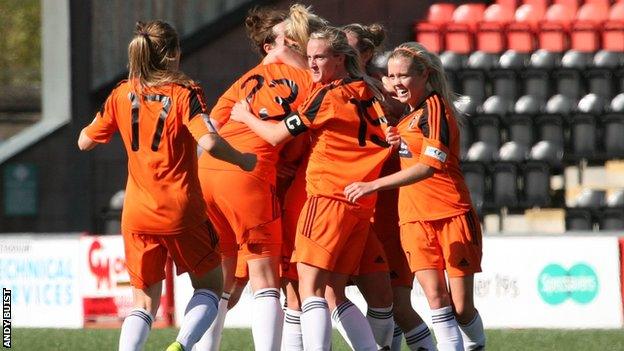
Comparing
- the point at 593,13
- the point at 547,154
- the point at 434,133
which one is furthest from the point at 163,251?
the point at 593,13

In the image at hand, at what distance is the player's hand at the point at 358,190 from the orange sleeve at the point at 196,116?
0.66 meters

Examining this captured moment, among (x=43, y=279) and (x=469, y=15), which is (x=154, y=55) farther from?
(x=469, y=15)

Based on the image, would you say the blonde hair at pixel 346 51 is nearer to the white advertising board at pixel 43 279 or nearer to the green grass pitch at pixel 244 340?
the green grass pitch at pixel 244 340

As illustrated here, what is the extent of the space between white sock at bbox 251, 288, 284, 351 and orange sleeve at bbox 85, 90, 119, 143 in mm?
1021

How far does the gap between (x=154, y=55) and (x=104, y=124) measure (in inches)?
17.3

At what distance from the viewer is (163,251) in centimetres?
698

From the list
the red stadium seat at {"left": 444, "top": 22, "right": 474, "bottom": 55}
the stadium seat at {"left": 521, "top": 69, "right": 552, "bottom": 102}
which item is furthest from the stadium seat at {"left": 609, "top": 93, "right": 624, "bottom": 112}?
the red stadium seat at {"left": 444, "top": 22, "right": 474, "bottom": 55}

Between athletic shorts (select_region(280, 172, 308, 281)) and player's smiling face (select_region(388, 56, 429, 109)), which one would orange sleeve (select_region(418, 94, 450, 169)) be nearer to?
player's smiling face (select_region(388, 56, 429, 109))

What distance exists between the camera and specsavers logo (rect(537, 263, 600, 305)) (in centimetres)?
1172

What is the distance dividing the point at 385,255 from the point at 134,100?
1.50m

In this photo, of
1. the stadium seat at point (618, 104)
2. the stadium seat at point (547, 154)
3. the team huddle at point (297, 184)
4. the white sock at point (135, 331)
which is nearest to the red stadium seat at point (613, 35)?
the stadium seat at point (618, 104)

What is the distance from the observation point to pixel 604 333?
34.6 ft

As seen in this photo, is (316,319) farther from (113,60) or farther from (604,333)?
(113,60)

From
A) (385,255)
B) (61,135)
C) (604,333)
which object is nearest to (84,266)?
(61,135)
